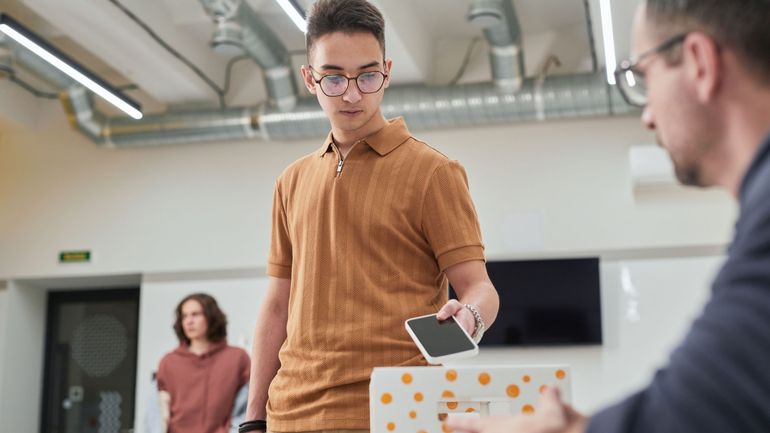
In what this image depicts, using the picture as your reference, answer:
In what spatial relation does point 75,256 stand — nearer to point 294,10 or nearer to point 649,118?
point 294,10

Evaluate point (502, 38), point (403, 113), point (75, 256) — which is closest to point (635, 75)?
point (502, 38)

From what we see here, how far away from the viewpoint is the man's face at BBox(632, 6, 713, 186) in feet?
3.03

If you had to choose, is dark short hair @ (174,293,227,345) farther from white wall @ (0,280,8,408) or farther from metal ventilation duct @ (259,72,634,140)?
white wall @ (0,280,8,408)

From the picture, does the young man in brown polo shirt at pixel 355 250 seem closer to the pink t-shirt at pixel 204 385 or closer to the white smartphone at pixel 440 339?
the white smartphone at pixel 440 339

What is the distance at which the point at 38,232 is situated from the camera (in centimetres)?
738

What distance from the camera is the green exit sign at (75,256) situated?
7246 millimetres

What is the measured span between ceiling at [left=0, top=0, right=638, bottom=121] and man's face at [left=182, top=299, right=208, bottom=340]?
6.04ft

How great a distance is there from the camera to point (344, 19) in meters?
1.84

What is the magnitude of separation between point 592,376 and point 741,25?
18.3 feet

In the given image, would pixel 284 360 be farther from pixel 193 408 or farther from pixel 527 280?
pixel 527 280

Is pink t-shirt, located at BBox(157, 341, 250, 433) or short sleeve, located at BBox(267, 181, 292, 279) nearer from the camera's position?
short sleeve, located at BBox(267, 181, 292, 279)

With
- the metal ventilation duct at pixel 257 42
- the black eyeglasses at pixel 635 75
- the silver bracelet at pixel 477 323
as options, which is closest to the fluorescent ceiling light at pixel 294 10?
the metal ventilation duct at pixel 257 42

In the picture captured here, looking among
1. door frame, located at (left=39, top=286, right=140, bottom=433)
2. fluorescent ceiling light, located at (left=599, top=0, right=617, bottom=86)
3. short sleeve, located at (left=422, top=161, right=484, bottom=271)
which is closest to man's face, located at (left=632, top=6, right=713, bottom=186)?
short sleeve, located at (left=422, top=161, right=484, bottom=271)

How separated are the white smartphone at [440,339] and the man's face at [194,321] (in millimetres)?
3987
